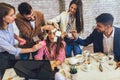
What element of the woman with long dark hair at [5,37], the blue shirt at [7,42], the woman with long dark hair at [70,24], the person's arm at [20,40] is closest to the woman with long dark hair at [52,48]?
the woman with long dark hair at [5,37]

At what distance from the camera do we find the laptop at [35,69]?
2.02 meters

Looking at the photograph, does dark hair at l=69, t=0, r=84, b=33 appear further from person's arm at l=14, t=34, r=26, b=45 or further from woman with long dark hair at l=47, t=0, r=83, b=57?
person's arm at l=14, t=34, r=26, b=45

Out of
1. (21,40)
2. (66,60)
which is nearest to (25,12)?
(21,40)

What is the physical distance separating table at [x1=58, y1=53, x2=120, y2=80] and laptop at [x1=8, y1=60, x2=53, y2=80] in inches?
9.2

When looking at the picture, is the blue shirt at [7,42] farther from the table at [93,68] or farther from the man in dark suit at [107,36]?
the man in dark suit at [107,36]

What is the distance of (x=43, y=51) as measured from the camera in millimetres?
2604

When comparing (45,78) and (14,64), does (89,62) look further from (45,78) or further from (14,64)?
(14,64)

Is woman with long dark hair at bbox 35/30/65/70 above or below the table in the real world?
above

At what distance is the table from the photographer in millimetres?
2213

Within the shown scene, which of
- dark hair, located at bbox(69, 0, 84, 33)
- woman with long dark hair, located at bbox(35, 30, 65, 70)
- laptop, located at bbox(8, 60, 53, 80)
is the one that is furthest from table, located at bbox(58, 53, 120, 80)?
dark hair, located at bbox(69, 0, 84, 33)

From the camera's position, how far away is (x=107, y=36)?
2.78 meters

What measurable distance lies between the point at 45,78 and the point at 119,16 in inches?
112

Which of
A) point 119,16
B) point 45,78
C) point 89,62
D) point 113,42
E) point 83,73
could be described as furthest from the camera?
point 119,16

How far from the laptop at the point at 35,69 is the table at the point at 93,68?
0.23 meters
